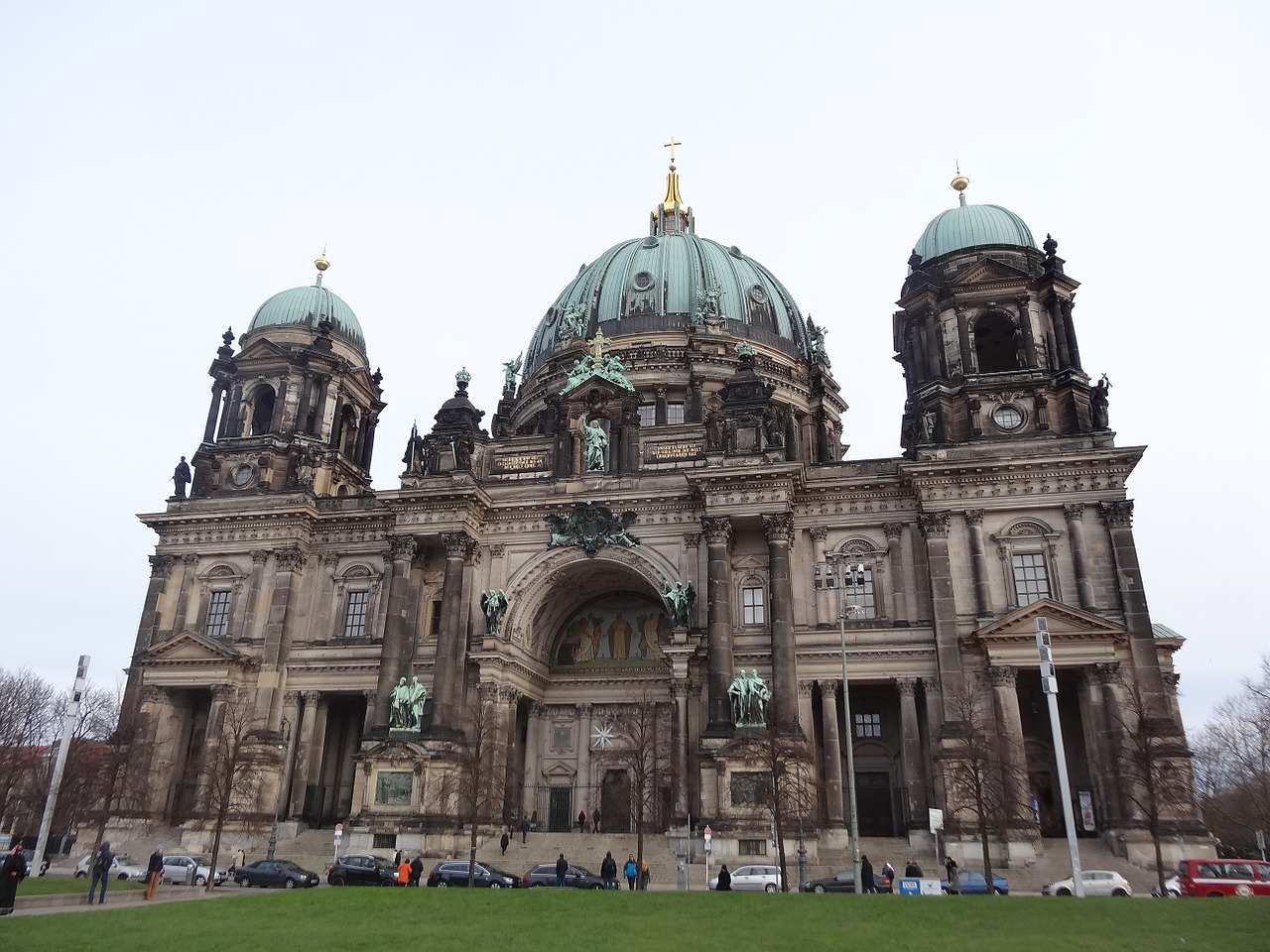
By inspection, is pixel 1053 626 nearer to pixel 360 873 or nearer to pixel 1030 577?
pixel 1030 577

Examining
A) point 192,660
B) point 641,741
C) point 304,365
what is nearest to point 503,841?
point 641,741

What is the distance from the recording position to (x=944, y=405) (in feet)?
147

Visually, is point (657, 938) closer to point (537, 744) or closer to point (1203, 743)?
point (537, 744)

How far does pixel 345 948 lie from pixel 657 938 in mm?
5033

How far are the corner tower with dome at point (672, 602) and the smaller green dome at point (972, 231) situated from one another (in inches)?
7.7

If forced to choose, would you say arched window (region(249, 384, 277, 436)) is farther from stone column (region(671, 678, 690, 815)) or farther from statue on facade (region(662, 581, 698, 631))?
stone column (region(671, 678, 690, 815))

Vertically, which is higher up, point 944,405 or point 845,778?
point 944,405

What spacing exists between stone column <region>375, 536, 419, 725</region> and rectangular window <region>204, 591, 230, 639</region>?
9.19 meters

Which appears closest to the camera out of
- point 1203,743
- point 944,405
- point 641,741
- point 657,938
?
point 657,938

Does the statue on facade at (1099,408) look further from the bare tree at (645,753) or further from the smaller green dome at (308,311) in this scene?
the smaller green dome at (308,311)

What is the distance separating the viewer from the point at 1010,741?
3728cm

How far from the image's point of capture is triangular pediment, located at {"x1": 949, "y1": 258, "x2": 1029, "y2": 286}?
151 feet

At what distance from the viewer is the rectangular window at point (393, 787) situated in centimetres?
4094

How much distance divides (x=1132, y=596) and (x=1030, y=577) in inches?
152
